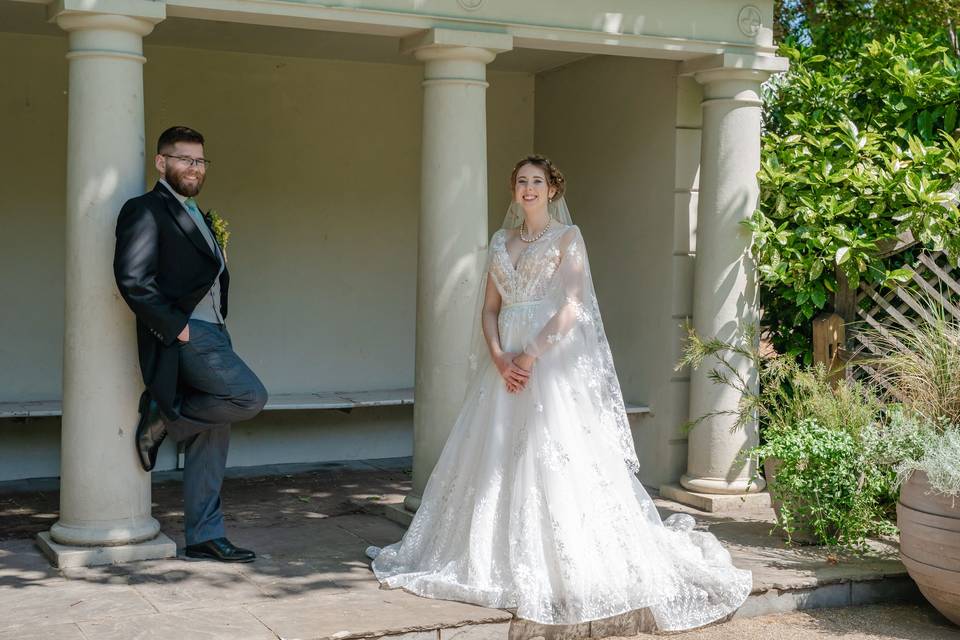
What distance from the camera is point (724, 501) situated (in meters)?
7.17

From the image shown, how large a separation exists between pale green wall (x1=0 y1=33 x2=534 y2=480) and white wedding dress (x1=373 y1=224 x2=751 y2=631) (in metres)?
2.92

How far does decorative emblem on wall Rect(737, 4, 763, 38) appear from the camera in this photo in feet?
23.2

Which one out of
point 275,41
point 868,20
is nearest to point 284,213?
point 275,41

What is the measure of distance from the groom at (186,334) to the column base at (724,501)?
2.91 metres

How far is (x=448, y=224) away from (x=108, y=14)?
2.03 meters

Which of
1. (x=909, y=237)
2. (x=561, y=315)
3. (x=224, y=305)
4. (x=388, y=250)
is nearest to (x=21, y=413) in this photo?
(x=224, y=305)

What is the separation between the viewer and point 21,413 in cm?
707

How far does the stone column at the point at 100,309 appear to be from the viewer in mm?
5452

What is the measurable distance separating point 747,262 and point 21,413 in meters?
4.55

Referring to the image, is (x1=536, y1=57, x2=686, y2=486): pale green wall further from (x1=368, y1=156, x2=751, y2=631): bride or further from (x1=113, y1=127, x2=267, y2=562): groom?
(x1=113, y1=127, x2=267, y2=562): groom

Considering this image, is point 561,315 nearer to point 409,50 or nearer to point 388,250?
point 409,50

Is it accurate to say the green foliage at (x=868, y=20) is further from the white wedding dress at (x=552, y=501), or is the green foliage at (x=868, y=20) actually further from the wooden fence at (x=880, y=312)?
the white wedding dress at (x=552, y=501)

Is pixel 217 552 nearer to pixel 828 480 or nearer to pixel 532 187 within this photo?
pixel 532 187

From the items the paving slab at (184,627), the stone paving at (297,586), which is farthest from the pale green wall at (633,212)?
the paving slab at (184,627)
